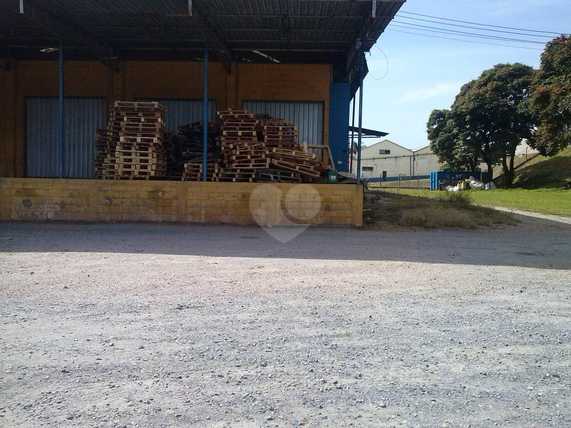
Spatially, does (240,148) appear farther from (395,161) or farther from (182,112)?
(395,161)

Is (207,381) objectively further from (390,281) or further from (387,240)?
(387,240)

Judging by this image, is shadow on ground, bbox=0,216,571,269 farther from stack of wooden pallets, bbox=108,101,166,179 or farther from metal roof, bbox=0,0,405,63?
metal roof, bbox=0,0,405,63

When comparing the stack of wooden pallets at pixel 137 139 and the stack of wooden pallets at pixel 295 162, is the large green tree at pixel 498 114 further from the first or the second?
the stack of wooden pallets at pixel 137 139

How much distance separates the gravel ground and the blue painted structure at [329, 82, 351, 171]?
510 inches

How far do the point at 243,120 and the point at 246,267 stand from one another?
8.91 m

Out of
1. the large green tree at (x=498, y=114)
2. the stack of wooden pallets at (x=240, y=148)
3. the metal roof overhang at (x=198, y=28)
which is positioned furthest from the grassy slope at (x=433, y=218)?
the large green tree at (x=498, y=114)

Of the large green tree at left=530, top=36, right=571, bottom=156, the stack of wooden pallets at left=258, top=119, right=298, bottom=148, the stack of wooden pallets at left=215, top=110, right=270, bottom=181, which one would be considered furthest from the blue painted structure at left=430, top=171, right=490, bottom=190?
the stack of wooden pallets at left=215, top=110, right=270, bottom=181

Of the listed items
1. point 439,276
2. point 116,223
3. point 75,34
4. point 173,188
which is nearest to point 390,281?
point 439,276

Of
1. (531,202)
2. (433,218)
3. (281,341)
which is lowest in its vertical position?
(281,341)

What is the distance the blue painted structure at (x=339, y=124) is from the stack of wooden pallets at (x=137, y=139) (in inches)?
323

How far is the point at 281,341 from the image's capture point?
4699mm

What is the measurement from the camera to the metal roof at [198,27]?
14461 millimetres

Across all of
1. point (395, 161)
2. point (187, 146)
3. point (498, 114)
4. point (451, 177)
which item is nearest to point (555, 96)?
point (498, 114)

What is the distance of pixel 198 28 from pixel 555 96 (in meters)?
26.4
